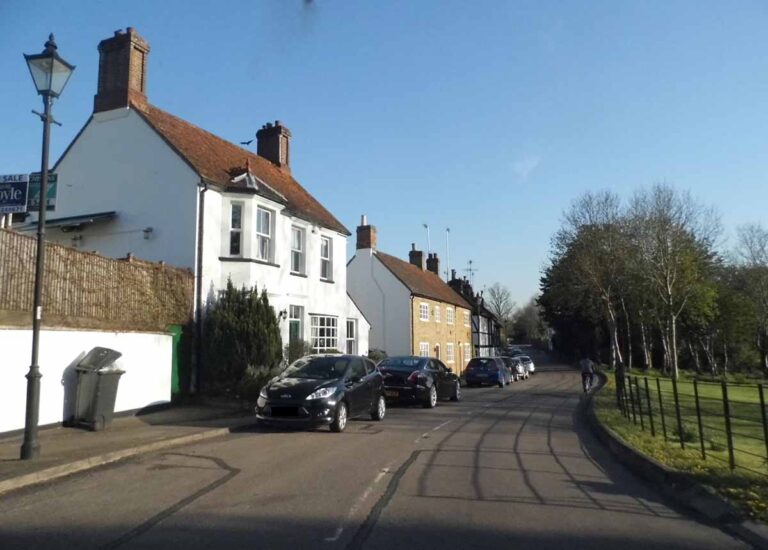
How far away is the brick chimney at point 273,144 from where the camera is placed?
26.8 meters

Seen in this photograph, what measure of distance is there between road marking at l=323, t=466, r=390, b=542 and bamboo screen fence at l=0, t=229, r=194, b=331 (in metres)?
6.96

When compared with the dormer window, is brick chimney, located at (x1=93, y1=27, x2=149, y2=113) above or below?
above

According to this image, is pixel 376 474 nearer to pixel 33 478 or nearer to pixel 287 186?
pixel 33 478

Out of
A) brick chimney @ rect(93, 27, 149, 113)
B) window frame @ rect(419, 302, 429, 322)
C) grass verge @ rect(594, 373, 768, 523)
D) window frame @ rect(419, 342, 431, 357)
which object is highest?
brick chimney @ rect(93, 27, 149, 113)

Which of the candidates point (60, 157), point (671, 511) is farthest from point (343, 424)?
point (60, 157)

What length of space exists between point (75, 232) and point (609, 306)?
1352 inches

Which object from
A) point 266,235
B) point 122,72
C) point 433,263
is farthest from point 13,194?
point 433,263

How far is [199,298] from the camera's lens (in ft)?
57.6

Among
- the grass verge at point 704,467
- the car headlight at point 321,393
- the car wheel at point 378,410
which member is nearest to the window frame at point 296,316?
the car wheel at point 378,410

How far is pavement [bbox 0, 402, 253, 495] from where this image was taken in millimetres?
8016

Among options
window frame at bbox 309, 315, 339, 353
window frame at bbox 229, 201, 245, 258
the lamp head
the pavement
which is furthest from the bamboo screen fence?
window frame at bbox 309, 315, 339, 353

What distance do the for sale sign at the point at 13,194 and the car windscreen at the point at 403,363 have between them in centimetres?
1224

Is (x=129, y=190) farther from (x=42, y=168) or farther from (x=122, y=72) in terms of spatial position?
(x=42, y=168)

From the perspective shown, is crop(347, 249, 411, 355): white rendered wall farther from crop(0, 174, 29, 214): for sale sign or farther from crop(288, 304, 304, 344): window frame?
crop(0, 174, 29, 214): for sale sign
